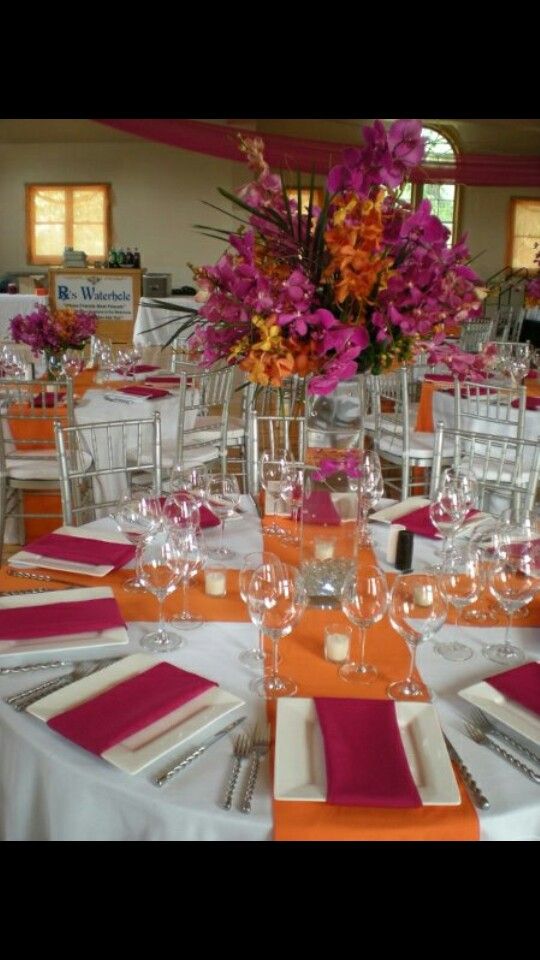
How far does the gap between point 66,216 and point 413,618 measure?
12492 millimetres

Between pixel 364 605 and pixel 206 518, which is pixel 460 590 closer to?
pixel 364 605

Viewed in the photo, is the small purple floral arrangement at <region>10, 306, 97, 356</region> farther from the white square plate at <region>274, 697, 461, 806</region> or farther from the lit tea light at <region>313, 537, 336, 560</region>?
the white square plate at <region>274, 697, 461, 806</region>

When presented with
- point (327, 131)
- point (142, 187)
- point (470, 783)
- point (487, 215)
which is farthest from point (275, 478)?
point (487, 215)

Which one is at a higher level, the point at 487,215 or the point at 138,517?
the point at 487,215

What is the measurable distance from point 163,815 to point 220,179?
1243cm

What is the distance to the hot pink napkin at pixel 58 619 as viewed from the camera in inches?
68.2

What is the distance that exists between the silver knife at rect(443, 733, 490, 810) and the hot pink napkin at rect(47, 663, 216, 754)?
444mm

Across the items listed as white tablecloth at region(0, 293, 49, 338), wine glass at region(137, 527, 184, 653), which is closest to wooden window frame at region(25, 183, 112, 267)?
white tablecloth at region(0, 293, 49, 338)

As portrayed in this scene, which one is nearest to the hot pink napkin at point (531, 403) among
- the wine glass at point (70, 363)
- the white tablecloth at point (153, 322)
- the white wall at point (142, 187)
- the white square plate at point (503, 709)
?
the wine glass at point (70, 363)

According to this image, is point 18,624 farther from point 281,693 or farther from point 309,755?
point 309,755

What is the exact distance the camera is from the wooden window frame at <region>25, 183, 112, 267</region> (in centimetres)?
1265

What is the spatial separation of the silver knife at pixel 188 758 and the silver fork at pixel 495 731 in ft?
1.39

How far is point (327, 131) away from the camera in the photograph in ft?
42.0
